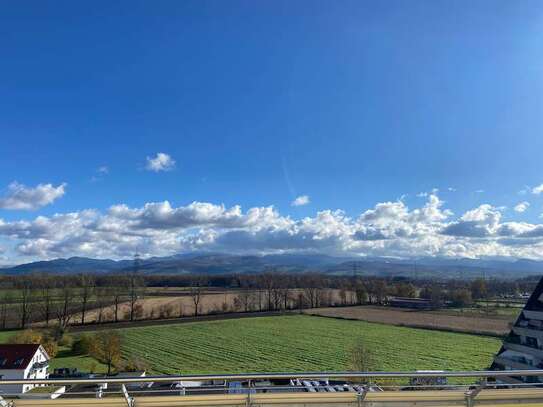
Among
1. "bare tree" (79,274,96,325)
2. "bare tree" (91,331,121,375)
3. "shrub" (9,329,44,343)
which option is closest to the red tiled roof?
"bare tree" (91,331,121,375)

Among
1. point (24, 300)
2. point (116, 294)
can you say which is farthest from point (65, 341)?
point (116, 294)

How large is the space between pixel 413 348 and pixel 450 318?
20157 mm

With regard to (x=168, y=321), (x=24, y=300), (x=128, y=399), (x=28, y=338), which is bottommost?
(x=168, y=321)

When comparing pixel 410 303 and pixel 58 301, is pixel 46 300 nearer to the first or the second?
pixel 58 301

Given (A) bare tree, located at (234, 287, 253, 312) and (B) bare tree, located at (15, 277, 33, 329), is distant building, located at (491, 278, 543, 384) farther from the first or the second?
(A) bare tree, located at (234, 287, 253, 312)

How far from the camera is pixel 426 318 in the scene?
2329 inches

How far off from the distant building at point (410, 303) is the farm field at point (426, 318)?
412cm

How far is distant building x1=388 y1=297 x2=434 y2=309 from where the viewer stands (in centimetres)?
7306

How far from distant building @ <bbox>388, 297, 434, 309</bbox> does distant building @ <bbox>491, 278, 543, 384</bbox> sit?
200 feet

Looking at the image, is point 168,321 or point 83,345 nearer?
point 83,345

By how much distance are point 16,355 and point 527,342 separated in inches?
1247

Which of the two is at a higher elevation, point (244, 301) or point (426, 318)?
point (244, 301)

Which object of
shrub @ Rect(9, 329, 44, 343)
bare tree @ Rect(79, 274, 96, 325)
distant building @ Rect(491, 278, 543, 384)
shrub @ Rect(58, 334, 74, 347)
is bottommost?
shrub @ Rect(58, 334, 74, 347)

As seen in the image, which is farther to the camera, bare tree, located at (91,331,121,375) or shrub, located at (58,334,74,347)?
shrub, located at (58,334,74,347)
